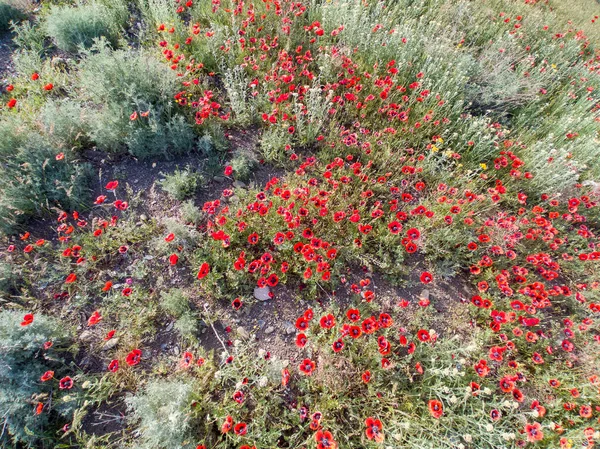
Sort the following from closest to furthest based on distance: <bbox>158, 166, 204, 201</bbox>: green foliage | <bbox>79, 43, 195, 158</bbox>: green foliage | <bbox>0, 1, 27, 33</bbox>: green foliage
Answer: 1. <bbox>158, 166, 204, 201</bbox>: green foliage
2. <bbox>79, 43, 195, 158</bbox>: green foliage
3. <bbox>0, 1, 27, 33</bbox>: green foliage

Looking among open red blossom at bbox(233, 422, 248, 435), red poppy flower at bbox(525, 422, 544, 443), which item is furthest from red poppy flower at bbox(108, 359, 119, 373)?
red poppy flower at bbox(525, 422, 544, 443)

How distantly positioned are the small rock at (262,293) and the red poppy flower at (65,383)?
5.17 feet

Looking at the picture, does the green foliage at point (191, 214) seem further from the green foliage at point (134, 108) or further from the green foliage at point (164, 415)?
the green foliage at point (164, 415)

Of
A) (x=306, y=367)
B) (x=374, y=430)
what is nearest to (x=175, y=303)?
(x=306, y=367)

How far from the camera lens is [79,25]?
4570 mm

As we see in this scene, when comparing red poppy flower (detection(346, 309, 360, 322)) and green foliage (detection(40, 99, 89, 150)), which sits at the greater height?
green foliage (detection(40, 99, 89, 150))

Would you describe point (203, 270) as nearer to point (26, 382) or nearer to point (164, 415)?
point (164, 415)

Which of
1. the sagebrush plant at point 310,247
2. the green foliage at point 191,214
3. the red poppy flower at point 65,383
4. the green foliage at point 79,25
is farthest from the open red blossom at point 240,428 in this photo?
the green foliage at point 79,25

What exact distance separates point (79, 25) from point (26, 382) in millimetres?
4714

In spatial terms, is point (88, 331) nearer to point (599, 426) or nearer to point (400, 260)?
point (400, 260)

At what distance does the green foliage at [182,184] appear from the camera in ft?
11.5

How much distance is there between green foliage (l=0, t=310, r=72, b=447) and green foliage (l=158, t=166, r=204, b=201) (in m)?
1.61

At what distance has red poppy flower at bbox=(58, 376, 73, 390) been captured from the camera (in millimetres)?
2426

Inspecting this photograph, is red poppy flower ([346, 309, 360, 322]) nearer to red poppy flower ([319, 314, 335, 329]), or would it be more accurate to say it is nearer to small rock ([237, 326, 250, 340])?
red poppy flower ([319, 314, 335, 329])
